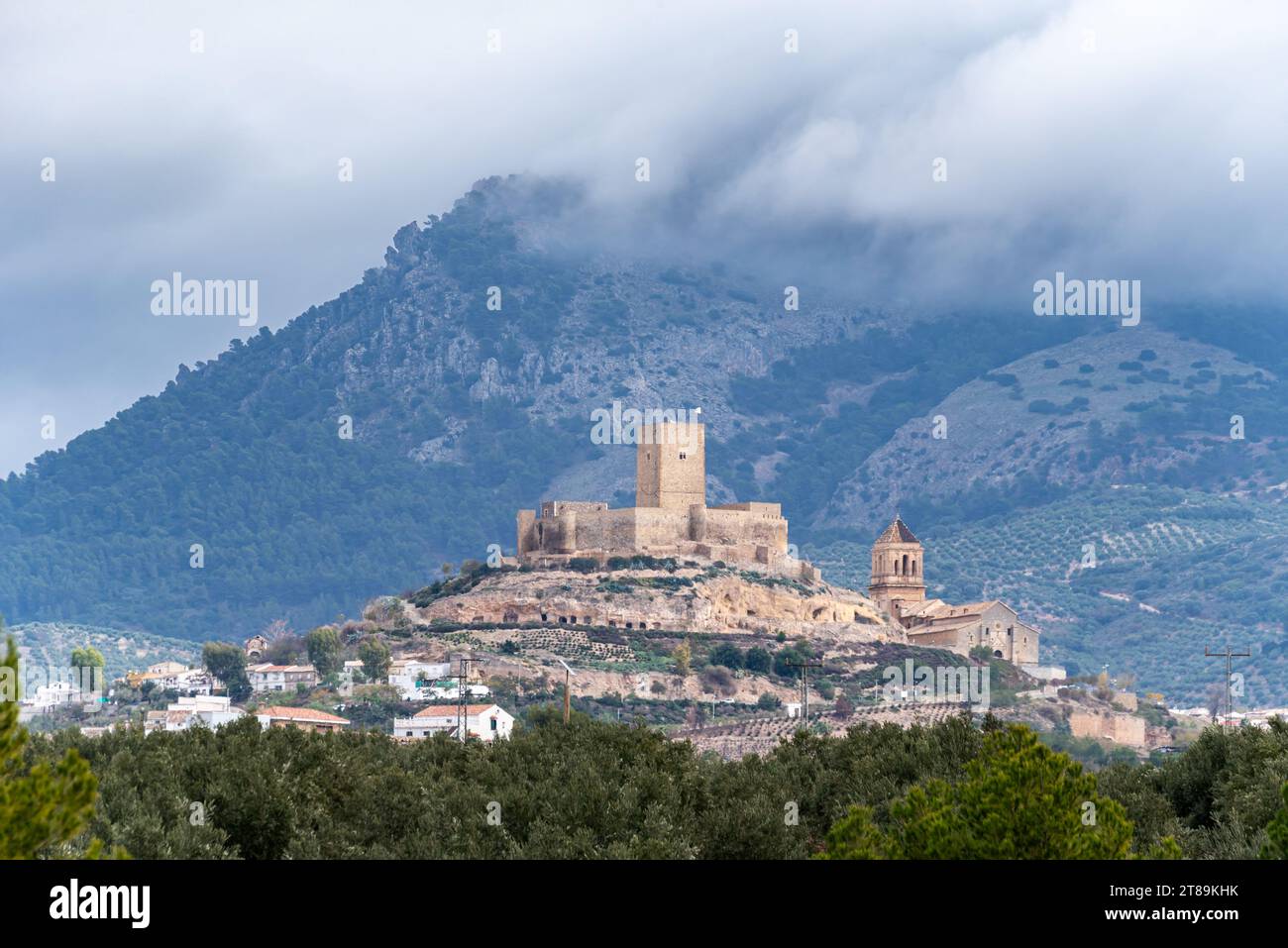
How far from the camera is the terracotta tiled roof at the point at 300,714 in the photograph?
8525 cm

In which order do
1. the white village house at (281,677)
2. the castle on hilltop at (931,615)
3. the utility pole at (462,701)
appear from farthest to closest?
the castle on hilltop at (931,615) → the white village house at (281,677) → the utility pole at (462,701)

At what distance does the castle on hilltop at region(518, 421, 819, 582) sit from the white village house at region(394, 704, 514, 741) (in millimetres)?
24915

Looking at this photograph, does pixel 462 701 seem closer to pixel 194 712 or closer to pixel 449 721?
pixel 449 721

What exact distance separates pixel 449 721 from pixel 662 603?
101ft

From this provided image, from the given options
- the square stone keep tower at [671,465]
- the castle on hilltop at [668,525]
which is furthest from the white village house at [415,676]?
the square stone keep tower at [671,465]

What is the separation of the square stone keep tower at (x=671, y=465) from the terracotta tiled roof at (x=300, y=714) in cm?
2844

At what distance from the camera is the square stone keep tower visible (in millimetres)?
113938

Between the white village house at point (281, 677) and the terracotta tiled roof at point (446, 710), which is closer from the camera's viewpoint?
the terracotta tiled roof at point (446, 710)

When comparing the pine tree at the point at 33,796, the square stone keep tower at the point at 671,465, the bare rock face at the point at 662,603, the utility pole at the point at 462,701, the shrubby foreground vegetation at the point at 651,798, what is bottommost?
the utility pole at the point at 462,701

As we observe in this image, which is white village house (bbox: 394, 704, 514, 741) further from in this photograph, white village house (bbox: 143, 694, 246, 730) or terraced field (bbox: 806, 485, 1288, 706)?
terraced field (bbox: 806, 485, 1288, 706)

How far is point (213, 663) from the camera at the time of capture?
114 m

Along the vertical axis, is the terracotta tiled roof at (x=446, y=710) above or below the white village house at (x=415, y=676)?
below

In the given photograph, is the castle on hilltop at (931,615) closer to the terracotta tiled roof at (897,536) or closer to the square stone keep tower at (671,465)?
the terracotta tiled roof at (897,536)
